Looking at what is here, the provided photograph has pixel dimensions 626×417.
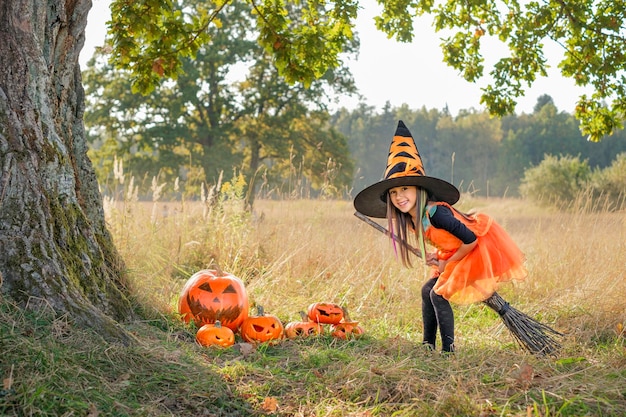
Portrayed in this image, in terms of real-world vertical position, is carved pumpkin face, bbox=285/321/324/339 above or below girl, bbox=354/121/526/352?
below

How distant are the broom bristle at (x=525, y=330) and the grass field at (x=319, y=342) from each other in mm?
105

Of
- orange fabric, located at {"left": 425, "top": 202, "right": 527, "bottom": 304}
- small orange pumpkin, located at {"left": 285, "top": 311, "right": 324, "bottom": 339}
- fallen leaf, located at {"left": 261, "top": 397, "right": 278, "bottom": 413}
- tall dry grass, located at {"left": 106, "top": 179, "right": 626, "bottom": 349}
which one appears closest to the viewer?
fallen leaf, located at {"left": 261, "top": 397, "right": 278, "bottom": 413}

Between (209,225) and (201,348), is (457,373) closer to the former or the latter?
(201,348)

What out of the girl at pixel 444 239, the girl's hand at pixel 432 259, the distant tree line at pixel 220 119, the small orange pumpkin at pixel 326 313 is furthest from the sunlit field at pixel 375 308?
the distant tree line at pixel 220 119

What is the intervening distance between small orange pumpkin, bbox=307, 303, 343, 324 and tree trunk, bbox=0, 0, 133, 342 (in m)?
1.35

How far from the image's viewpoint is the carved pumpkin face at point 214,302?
4621 mm

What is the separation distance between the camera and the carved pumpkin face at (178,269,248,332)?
15.2 ft

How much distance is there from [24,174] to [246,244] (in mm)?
3601

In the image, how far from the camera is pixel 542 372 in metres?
3.29

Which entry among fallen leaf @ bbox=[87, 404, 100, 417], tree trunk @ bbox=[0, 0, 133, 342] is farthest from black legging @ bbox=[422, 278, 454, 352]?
fallen leaf @ bbox=[87, 404, 100, 417]

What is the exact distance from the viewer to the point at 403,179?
164 inches

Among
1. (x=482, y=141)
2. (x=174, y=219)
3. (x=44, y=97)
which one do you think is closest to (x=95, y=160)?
(x=174, y=219)

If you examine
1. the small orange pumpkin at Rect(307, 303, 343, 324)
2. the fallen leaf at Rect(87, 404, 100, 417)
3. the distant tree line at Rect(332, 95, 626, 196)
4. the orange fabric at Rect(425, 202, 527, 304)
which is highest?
the distant tree line at Rect(332, 95, 626, 196)

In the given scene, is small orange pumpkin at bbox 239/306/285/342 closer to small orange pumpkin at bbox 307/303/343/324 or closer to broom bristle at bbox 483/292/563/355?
small orange pumpkin at bbox 307/303/343/324
